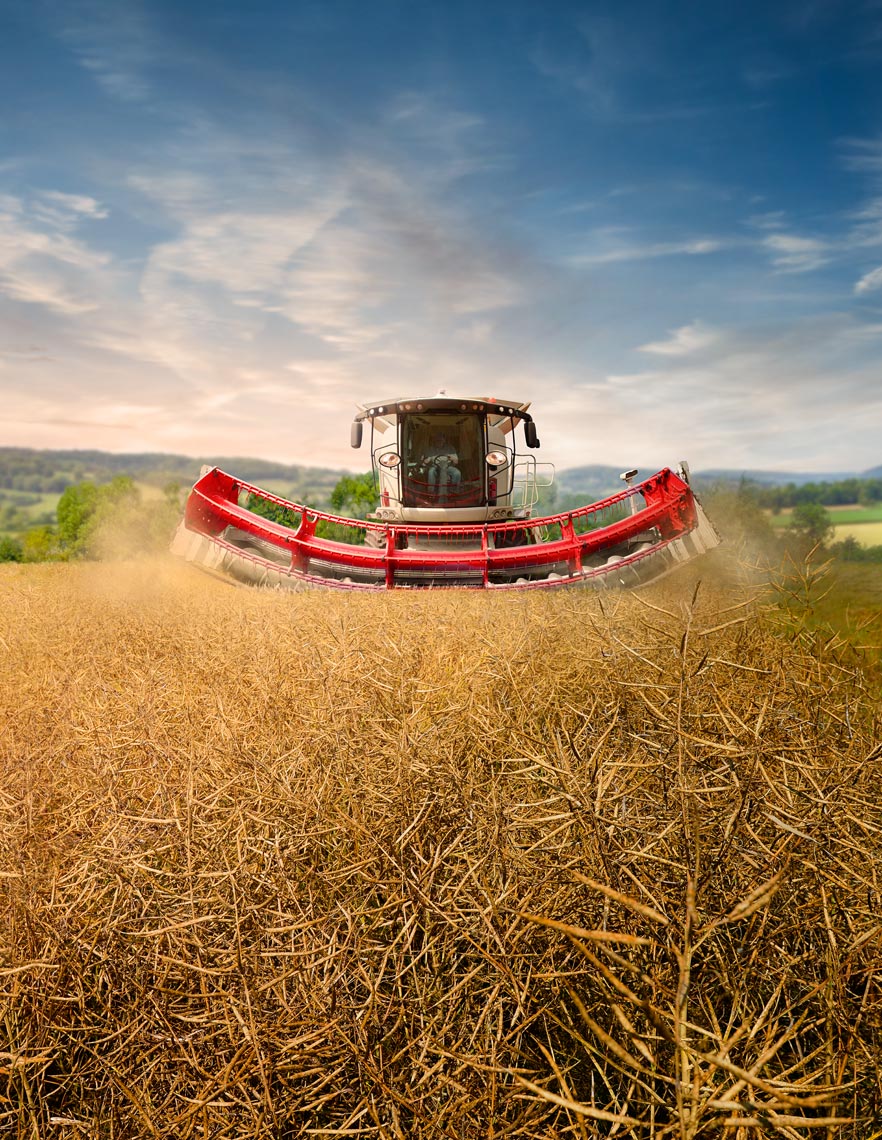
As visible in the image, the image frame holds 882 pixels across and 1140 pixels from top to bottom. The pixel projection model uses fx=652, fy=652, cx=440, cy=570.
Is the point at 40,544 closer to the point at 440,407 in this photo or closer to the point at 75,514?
the point at 75,514

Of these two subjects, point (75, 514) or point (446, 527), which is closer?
point (446, 527)

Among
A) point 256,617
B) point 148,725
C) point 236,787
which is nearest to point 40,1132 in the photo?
point 236,787

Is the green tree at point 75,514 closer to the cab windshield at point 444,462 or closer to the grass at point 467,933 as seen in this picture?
the cab windshield at point 444,462

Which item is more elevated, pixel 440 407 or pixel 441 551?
pixel 440 407

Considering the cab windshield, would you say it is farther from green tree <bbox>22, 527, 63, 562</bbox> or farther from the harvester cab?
green tree <bbox>22, 527, 63, 562</bbox>

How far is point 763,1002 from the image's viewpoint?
1.13 metres

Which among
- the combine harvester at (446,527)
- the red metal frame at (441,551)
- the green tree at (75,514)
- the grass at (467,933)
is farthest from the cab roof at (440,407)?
the green tree at (75,514)

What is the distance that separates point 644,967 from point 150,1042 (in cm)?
98

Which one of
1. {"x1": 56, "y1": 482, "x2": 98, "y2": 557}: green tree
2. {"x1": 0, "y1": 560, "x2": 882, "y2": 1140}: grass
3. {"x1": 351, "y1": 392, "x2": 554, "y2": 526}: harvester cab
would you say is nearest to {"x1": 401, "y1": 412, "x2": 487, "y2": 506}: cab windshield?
{"x1": 351, "y1": 392, "x2": 554, "y2": 526}: harvester cab

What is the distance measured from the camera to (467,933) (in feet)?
3.38

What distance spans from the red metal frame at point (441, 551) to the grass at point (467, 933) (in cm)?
800

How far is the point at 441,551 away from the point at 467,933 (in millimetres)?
10236

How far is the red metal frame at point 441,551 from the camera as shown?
10.1 m

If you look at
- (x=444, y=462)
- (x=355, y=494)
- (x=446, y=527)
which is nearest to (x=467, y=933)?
(x=446, y=527)
